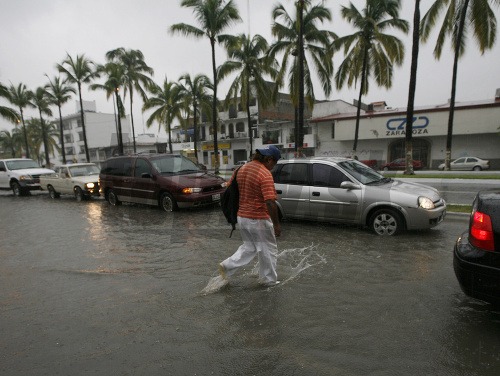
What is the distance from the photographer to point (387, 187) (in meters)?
6.47

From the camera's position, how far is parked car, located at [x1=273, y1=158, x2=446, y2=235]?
613 cm

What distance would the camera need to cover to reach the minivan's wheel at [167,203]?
10005 millimetres

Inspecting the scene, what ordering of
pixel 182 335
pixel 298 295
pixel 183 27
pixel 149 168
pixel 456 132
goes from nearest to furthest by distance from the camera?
pixel 182 335 < pixel 298 295 < pixel 149 168 < pixel 183 27 < pixel 456 132

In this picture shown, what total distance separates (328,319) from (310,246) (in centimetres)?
264

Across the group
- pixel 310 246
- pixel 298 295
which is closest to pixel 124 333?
pixel 298 295

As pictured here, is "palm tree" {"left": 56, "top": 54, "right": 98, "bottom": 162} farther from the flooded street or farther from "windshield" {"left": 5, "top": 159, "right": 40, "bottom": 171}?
the flooded street

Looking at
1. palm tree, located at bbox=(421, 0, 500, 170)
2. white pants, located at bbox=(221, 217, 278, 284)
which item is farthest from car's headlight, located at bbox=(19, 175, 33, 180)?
palm tree, located at bbox=(421, 0, 500, 170)

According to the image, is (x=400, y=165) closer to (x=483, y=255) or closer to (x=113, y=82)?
(x=113, y=82)

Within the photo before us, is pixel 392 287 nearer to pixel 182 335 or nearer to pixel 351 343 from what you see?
pixel 351 343

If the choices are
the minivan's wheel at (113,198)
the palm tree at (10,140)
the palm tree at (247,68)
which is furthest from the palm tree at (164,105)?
the palm tree at (10,140)

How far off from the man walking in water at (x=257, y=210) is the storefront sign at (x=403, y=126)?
1279 inches

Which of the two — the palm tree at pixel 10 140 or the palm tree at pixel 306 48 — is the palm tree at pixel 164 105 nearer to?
the palm tree at pixel 306 48

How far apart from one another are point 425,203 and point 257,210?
3.67 m

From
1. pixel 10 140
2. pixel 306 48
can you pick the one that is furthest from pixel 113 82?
pixel 10 140
